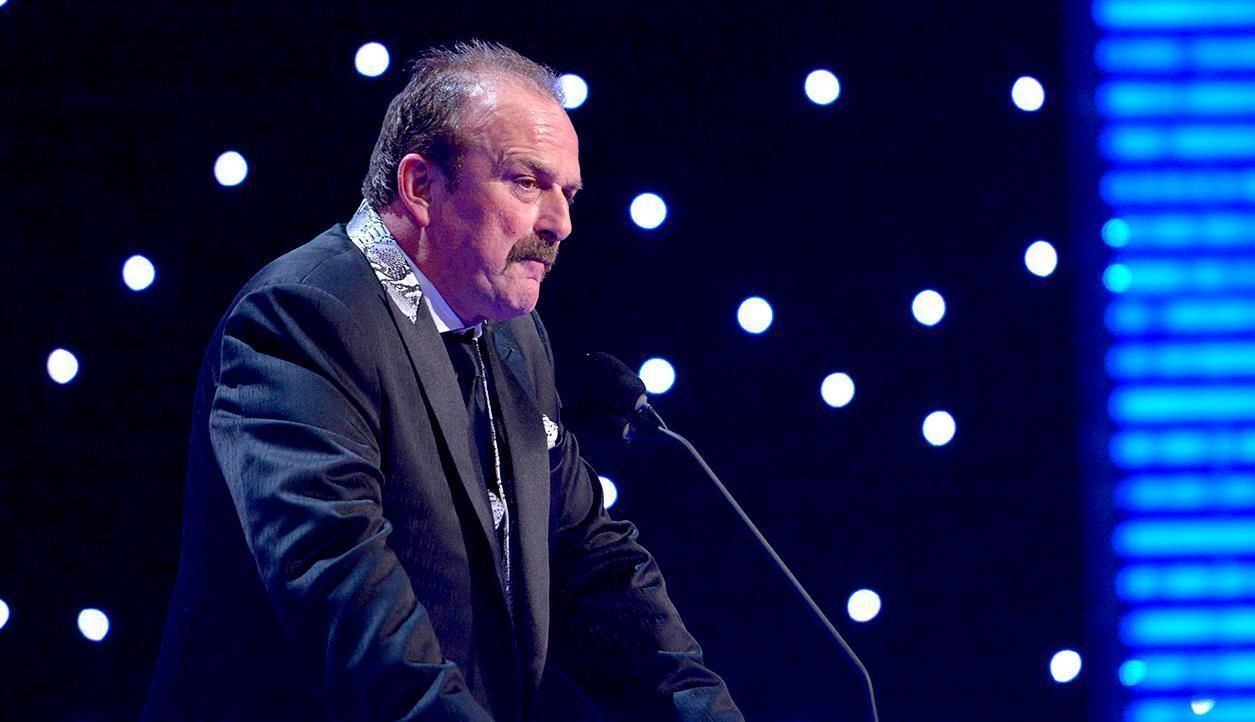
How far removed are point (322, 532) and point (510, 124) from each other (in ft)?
1.87

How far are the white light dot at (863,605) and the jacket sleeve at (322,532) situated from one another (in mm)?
1028

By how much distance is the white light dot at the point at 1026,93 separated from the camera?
Answer: 223cm

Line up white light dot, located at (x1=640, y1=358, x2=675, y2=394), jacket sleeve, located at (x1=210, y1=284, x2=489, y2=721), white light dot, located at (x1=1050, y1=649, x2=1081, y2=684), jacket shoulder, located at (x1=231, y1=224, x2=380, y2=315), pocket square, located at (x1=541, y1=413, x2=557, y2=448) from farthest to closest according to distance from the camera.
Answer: white light dot, located at (x1=1050, y1=649, x2=1081, y2=684) → white light dot, located at (x1=640, y1=358, x2=675, y2=394) → pocket square, located at (x1=541, y1=413, x2=557, y2=448) → jacket shoulder, located at (x1=231, y1=224, x2=380, y2=315) → jacket sleeve, located at (x1=210, y1=284, x2=489, y2=721)

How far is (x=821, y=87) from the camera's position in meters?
2.19

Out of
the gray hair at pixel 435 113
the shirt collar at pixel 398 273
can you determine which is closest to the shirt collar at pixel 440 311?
the shirt collar at pixel 398 273

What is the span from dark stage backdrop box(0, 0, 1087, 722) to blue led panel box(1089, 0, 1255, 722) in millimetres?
134

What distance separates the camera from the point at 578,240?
7.04 ft

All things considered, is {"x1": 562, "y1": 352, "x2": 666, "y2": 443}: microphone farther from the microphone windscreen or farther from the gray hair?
the gray hair

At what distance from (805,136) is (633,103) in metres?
0.29

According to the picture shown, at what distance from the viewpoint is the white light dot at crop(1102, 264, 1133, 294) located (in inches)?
90.0

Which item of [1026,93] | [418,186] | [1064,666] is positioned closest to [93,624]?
[418,186]

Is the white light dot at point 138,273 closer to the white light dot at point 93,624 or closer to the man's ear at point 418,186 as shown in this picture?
the white light dot at point 93,624

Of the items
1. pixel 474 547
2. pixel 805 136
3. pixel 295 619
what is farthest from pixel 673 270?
pixel 295 619

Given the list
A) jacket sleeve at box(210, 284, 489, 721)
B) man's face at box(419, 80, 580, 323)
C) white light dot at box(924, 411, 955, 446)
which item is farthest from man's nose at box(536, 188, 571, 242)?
white light dot at box(924, 411, 955, 446)
